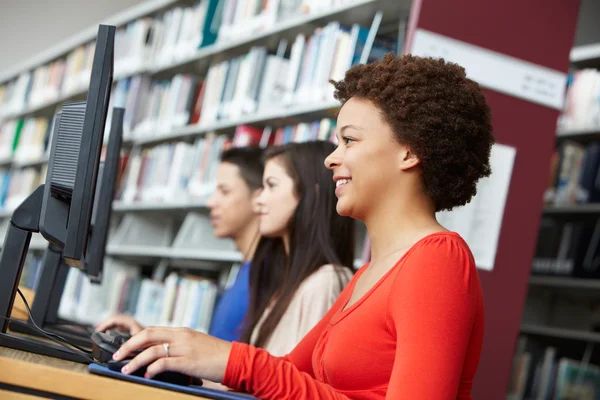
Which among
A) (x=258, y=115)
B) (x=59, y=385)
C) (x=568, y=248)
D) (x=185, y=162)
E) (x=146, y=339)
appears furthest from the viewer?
(x=185, y=162)

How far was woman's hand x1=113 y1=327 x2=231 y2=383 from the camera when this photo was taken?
3.43 ft

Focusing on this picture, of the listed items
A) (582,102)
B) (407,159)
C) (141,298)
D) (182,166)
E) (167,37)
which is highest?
(167,37)

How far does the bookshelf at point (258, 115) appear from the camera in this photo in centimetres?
244

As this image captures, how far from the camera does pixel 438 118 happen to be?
120 cm

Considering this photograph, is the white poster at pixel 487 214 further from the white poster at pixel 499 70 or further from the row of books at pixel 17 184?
the row of books at pixel 17 184

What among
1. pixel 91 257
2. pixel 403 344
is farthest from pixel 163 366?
pixel 91 257

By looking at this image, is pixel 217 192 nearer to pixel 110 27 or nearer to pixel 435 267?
pixel 110 27

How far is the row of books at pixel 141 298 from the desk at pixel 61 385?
7.97 feet

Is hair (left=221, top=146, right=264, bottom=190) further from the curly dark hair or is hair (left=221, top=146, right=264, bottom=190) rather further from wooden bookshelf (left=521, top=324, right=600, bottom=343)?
the curly dark hair

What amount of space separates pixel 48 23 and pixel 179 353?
270 inches

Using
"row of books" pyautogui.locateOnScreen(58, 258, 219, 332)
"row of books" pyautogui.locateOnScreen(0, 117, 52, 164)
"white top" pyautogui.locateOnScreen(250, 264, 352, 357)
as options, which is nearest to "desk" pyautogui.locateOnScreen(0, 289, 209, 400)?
"white top" pyautogui.locateOnScreen(250, 264, 352, 357)

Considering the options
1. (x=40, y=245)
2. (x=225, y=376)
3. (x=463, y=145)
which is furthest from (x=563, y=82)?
(x=40, y=245)

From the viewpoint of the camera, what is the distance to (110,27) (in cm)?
125

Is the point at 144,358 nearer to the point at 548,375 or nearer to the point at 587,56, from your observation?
the point at 548,375
